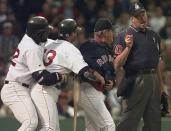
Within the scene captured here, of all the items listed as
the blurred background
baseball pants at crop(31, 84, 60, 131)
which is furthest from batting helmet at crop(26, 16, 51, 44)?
the blurred background

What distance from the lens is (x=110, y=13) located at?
13891 mm

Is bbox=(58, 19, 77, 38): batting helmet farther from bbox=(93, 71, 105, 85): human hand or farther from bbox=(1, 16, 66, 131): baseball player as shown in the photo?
bbox=(93, 71, 105, 85): human hand

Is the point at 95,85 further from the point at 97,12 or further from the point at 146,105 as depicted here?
the point at 97,12

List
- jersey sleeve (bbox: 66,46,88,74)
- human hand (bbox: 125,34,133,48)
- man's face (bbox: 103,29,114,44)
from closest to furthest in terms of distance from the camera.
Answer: jersey sleeve (bbox: 66,46,88,74) < human hand (bbox: 125,34,133,48) < man's face (bbox: 103,29,114,44)

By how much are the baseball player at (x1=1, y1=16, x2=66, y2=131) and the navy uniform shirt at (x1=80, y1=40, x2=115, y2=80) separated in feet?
2.05

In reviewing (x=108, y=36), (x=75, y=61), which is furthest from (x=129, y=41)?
(x=75, y=61)

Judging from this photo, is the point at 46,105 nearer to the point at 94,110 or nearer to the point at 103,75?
the point at 94,110

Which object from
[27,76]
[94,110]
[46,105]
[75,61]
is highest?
[75,61]

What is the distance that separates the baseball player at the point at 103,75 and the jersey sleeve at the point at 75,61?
0.48 m

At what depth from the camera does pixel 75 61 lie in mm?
7766

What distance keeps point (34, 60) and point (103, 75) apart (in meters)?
1.02

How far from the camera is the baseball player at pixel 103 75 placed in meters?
8.19

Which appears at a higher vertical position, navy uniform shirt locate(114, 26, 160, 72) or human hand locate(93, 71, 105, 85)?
navy uniform shirt locate(114, 26, 160, 72)

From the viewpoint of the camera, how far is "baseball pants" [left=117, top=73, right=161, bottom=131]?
818 cm
